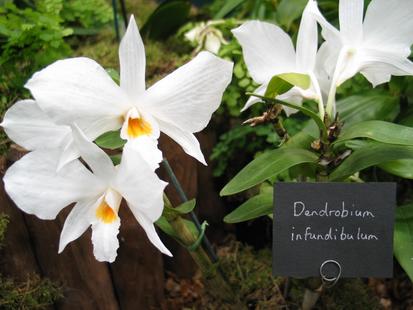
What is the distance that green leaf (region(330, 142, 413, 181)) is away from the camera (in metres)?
0.87

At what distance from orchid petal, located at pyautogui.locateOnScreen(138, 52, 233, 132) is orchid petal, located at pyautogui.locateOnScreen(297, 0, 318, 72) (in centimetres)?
18

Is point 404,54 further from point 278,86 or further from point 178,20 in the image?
point 178,20

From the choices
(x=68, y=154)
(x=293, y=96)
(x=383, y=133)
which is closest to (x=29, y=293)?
(x=68, y=154)

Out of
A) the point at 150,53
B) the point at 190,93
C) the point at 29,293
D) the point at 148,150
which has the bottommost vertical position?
the point at 29,293

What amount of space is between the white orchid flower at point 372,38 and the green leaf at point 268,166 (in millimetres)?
98

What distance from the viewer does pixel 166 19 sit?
1756 mm

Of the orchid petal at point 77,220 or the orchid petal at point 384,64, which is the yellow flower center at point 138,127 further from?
the orchid petal at point 384,64

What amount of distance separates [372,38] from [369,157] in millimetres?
219

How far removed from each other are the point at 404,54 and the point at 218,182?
0.88 meters

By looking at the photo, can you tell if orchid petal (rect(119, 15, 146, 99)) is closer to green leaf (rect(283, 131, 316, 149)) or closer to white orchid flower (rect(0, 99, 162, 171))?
white orchid flower (rect(0, 99, 162, 171))

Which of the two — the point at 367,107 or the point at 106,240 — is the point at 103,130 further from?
the point at 367,107

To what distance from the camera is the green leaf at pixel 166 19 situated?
1.71 meters

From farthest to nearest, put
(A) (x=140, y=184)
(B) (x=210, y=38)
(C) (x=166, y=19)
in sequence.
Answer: (C) (x=166, y=19), (B) (x=210, y=38), (A) (x=140, y=184)

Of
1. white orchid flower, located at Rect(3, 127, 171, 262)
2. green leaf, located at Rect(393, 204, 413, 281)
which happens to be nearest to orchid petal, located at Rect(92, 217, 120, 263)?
white orchid flower, located at Rect(3, 127, 171, 262)
